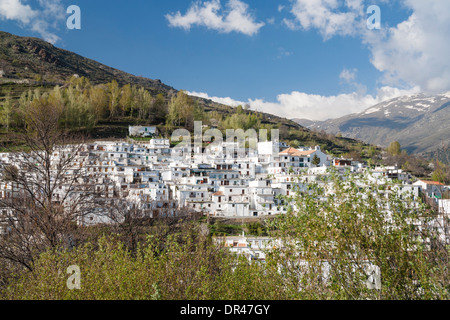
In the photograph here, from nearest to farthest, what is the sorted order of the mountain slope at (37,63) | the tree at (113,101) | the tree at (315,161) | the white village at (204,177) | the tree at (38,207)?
1. the tree at (38,207)
2. the white village at (204,177)
3. the tree at (315,161)
4. the tree at (113,101)
5. the mountain slope at (37,63)

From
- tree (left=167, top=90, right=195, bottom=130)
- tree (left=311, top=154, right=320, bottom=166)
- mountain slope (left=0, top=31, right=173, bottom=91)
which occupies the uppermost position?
mountain slope (left=0, top=31, right=173, bottom=91)

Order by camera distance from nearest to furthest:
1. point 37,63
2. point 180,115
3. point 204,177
→ point 204,177
point 180,115
point 37,63

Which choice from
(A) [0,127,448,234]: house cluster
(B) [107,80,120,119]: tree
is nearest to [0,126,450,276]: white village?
(A) [0,127,448,234]: house cluster

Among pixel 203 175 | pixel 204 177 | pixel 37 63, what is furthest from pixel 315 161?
pixel 37 63

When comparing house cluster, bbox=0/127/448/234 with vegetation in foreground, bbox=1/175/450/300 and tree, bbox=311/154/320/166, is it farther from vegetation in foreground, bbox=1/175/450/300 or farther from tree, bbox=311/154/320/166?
vegetation in foreground, bbox=1/175/450/300

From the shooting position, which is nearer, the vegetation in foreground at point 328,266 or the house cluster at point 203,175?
the vegetation in foreground at point 328,266

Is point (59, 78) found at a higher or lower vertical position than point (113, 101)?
higher

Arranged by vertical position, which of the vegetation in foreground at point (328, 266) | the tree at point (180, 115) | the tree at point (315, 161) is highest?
the tree at point (180, 115)

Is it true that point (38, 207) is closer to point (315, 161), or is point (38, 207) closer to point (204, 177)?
point (204, 177)

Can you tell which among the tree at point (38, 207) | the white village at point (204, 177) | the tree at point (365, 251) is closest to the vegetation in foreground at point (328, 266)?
the tree at point (365, 251)

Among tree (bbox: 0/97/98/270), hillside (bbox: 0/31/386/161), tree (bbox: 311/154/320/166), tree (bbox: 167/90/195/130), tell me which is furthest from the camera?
tree (bbox: 167/90/195/130)

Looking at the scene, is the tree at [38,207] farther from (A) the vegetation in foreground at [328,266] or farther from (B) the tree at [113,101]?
(B) the tree at [113,101]
